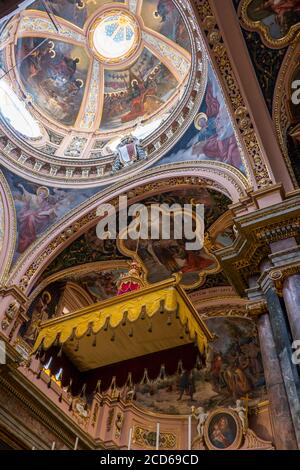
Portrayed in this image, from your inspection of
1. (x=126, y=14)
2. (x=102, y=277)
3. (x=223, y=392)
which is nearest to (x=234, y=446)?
(x=223, y=392)

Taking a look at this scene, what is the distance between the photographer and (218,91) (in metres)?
8.24

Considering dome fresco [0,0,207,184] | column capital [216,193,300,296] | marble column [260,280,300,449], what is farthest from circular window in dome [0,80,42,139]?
marble column [260,280,300,449]

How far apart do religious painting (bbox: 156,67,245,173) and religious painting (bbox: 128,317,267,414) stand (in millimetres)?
4556

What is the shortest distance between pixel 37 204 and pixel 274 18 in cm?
587

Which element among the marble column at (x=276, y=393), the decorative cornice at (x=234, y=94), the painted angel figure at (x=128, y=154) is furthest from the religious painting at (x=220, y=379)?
the marble column at (x=276, y=393)

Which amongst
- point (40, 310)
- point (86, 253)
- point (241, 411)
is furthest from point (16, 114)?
point (241, 411)

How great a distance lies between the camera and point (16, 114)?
11055 millimetres

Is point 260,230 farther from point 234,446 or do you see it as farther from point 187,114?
point 234,446

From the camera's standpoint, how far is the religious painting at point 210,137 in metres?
7.91

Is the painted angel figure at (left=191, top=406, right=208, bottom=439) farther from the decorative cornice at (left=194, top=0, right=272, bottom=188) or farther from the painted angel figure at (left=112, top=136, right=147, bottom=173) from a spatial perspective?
the decorative cornice at (left=194, top=0, right=272, bottom=188)

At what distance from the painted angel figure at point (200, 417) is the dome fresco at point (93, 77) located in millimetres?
5949

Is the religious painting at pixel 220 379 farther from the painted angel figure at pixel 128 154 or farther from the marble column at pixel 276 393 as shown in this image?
the marble column at pixel 276 393

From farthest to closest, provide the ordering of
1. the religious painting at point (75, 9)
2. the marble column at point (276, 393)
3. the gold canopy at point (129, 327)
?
the religious painting at point (75, 9), the gold canopy at point (129, 327), the marble column at point (276, 393)

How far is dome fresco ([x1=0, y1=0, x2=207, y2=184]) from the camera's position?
1036 cm
